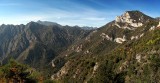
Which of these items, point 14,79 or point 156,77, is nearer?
point 14,79

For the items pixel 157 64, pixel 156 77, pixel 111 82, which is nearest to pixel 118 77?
pixel 111 82

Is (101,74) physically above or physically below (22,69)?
below

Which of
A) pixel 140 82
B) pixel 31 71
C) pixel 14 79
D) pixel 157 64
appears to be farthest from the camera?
pixel 157 64

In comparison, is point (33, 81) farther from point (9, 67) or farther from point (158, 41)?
point (158, 41)

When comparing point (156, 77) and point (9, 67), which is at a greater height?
point (9, 67)

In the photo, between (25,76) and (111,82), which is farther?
(111,82)

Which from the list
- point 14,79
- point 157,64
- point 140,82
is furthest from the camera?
point 157,64

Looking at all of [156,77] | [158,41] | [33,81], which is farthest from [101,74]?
[158,41]

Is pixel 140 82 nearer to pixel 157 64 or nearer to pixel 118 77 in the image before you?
pixel 118 77

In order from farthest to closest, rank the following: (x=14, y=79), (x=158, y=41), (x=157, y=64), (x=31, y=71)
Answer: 1. (x=158, y=41)
2. (x=157, y=64)
3. (x=31, y=71)
4. (x=14, y=79)
